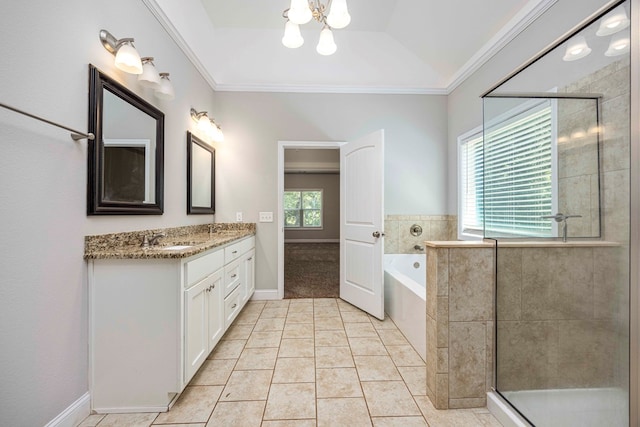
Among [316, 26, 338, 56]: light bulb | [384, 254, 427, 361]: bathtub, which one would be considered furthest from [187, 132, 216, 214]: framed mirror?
[384, 254, 427, 361]: bathtub

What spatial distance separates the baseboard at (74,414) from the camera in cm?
127

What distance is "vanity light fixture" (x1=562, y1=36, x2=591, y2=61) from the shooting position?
131cm

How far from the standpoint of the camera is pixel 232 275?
7.95 feet

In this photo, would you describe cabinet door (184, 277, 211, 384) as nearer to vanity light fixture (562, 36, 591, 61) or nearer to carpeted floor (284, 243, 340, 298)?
carpeted floor (284, 243, 340, 298)

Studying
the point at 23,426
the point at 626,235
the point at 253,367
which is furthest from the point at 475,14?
the point at 23,426

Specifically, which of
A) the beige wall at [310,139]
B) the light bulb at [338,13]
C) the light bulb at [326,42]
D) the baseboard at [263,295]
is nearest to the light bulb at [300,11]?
the light bulb at [338,13]

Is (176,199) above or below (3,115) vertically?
below

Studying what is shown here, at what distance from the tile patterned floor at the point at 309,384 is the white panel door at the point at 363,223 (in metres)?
0.43

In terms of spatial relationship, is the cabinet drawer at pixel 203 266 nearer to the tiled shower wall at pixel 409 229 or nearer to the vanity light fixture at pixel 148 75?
the vanity light fixture at pixel 148 75

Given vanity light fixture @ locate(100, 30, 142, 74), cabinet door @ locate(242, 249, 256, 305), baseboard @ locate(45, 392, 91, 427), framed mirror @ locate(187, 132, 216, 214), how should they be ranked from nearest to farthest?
baseboard @ locate(45, 392, 91, 427) < vanity light fixture @ locate(100, 30, 142, 74) < framed mirror @ locate(187, 132, 216, 214) < cabinet door @ locate(242, 249, 256, 305)

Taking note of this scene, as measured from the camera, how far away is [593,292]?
3.96ft

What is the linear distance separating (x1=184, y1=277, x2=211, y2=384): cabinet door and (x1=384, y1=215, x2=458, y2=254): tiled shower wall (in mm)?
2325

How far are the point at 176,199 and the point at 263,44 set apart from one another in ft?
7.44

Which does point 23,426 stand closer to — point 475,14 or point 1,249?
point 1,249
